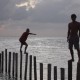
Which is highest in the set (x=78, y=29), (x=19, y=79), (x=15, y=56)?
(x=78, y=29)

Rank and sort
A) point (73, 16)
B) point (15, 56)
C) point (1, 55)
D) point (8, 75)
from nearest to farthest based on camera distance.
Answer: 1. point (73, 16)
2. point (15, 56)
3. point (8, 75)
4. point (1, 55)

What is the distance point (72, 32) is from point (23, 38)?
9.00 m

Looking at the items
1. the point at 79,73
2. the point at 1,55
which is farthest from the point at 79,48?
the point at 1,55

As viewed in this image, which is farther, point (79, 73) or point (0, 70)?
point (0, 70)

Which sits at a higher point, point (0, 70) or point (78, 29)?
point (78, 29)

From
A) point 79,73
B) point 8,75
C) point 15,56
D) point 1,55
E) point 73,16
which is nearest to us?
point 79,73

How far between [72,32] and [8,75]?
37.1 feet

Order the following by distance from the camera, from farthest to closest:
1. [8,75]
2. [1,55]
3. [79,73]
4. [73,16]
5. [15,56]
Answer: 1. [1,55]
2. [8,75]
3. [15,56]
4. [73,16]
5. [79,73]

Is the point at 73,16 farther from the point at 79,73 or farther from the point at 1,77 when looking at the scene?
the point at 1,77

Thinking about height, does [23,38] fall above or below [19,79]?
above

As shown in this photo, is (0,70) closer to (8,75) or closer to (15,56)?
(8,75)

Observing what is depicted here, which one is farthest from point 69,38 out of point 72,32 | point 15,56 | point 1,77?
point 1,77

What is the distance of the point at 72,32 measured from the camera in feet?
56.1

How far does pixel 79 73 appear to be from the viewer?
46.2ft
